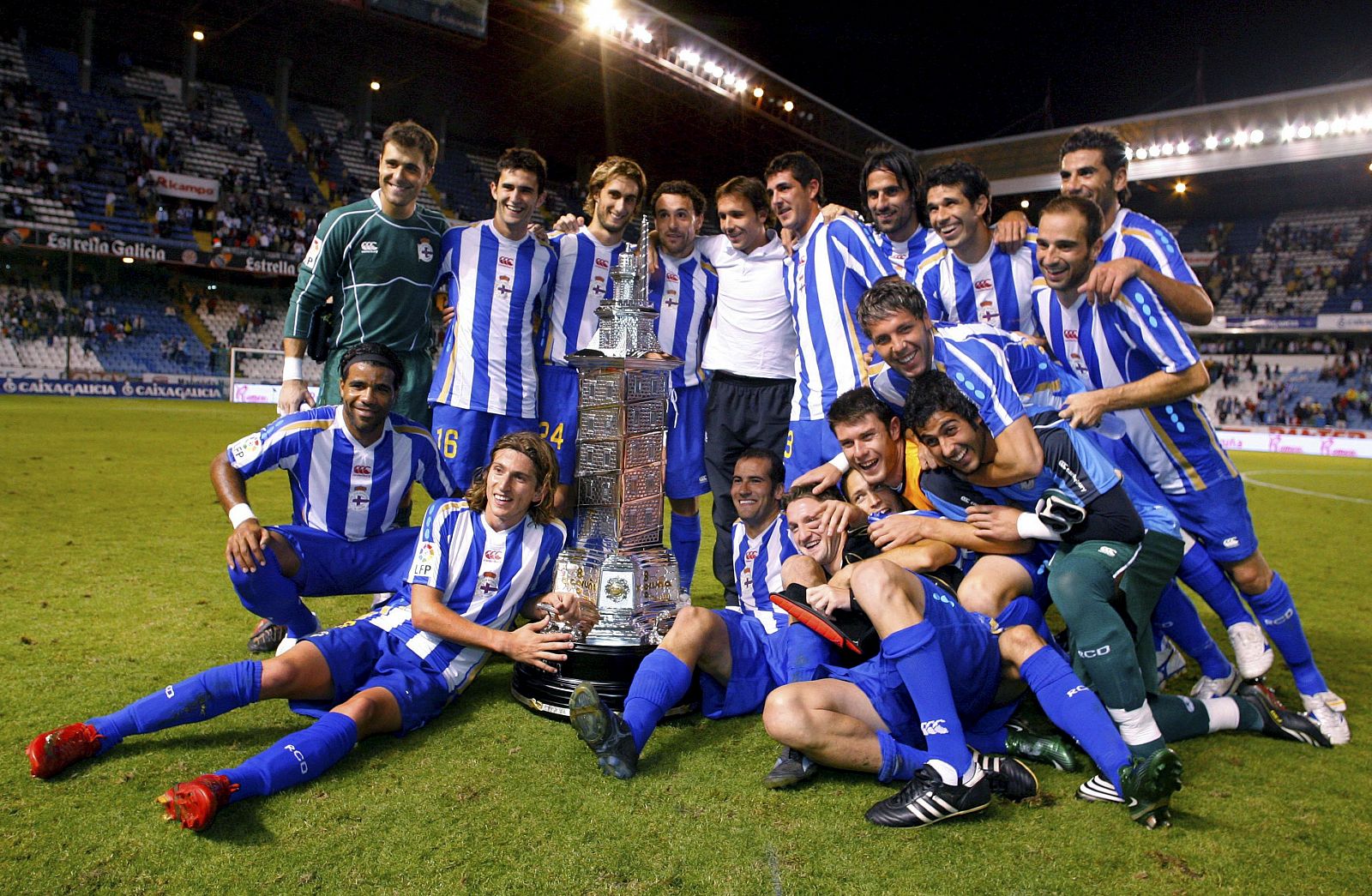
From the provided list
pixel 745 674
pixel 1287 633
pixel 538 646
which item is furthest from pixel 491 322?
pixel 1287 633

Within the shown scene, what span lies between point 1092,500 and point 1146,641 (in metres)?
0.63

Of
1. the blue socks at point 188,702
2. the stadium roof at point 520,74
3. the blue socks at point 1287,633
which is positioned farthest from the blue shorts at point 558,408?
the stadium roof at point 520,74

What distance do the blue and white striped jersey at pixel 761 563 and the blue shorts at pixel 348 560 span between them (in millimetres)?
1454

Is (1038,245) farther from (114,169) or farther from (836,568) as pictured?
(114,169)

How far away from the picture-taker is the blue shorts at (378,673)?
3.08 meters

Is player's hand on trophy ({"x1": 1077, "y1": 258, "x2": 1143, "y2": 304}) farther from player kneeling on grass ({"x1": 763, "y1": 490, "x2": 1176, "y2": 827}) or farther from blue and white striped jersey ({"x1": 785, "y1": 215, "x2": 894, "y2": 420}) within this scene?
player kneeling on grass ({"x1": 763, "y1": 490, "x2": 1176, "y2": 827})

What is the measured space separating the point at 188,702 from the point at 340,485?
1.32 metres

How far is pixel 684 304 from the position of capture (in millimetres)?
4910

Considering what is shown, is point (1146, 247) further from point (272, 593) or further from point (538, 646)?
point (272, 593)

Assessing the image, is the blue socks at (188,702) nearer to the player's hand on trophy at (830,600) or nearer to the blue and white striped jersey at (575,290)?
the player's hand on trophy at (830,600)

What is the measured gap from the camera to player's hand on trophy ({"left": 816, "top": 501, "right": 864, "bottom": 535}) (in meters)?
3.43

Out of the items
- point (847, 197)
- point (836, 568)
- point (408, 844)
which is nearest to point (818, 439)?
point (836, 568)

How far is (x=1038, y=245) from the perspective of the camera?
3600 mm

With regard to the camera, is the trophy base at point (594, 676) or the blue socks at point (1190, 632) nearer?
the trophy base at point (594, 676)
